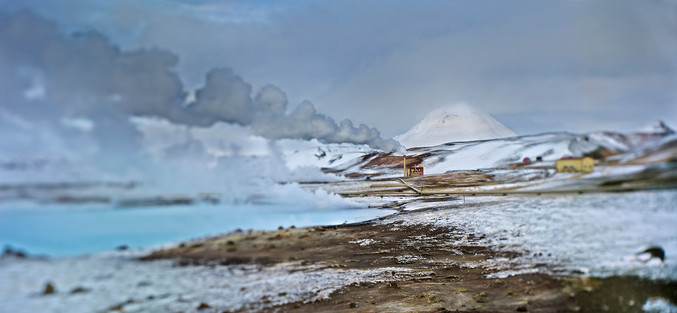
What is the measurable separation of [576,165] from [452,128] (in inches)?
35.9

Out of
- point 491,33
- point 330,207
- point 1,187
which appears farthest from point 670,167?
point 1,187

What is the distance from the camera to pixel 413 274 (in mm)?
4797

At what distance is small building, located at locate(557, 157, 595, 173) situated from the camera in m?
3.15

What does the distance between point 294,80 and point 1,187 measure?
180 centimetres

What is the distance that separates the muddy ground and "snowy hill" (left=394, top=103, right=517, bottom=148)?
0.80 meters

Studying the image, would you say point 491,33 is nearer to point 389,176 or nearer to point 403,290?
point 389,176

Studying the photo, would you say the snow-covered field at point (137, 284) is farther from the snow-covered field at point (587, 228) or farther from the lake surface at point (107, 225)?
the snow-covered field at point (587, 228)

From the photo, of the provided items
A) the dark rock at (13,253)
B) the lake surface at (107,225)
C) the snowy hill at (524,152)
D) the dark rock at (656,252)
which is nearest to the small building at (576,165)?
the snowy hill at (524,152)

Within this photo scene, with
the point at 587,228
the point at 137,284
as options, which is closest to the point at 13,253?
the point at 137,284

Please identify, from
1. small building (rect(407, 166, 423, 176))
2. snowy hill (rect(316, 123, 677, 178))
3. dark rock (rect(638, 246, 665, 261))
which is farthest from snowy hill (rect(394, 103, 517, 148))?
dark rock (rect(638, 246, 665, 261))

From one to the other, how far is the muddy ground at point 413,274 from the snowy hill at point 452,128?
80 centimetres


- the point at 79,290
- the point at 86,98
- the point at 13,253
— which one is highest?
the point at 86,98

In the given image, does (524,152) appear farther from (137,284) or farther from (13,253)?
(13,253)

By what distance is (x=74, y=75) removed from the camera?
2.45 m
